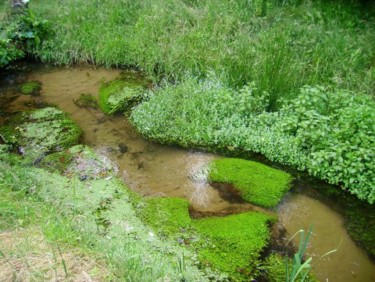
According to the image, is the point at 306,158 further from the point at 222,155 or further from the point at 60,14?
the point at 60,14

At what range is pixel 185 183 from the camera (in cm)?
439

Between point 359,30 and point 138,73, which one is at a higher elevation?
point 359,30

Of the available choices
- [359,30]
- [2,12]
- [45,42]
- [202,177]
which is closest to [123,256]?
[202,177]

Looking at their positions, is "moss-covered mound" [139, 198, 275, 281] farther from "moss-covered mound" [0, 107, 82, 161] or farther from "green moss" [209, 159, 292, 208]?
"moss-covered mound" [0, 107, 82, 161]

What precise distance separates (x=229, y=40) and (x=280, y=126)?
7.21ft

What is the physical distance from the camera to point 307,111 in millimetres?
4672

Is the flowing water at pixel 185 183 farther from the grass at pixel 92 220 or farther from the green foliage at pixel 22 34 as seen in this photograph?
the green foliage at pixel 22 34

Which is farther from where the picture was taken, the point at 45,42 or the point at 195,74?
the point at 45,42

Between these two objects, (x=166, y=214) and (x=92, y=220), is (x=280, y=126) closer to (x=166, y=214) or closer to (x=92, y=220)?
(x=166, y=214)

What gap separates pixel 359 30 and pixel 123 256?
5.60 metres

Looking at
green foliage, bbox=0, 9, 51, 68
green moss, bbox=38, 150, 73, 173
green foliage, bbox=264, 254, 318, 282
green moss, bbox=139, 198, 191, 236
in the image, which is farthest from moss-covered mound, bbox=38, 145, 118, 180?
green foliage, bbox=0, 9, 51, 68

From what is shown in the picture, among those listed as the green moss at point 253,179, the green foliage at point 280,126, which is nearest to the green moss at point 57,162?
the green foliage at point 280,126

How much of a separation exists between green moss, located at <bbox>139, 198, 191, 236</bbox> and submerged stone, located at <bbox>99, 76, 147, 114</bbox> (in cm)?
204

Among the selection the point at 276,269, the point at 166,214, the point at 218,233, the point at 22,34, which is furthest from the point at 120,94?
the point at 276,269
